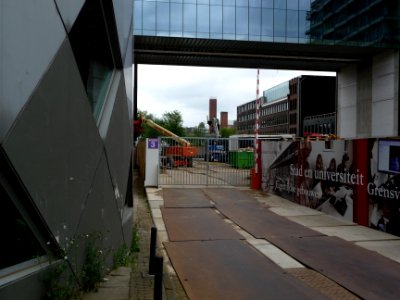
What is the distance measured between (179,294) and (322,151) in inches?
313

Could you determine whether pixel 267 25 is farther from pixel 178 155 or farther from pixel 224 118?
pixel 224 118

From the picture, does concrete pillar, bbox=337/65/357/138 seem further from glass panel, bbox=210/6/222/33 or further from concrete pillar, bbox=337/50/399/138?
glass panel, bbox=210/6/222/33

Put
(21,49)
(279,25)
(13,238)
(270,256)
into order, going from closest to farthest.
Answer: (21,49) < (13,238) < (270,256) < (279,25)

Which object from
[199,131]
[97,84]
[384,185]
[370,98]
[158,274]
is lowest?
[158,274]

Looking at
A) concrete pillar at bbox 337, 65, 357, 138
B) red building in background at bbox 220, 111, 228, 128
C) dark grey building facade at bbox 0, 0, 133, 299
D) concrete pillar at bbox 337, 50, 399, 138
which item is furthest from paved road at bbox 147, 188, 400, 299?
red building in background at bbox 220, 111, 228, 128

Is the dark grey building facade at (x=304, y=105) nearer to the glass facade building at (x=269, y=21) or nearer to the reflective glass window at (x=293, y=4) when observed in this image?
the reflective glass window at (x=293, y=4)

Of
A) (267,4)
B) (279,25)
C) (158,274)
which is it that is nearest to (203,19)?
(267,4)

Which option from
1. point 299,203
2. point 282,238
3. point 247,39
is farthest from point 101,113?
point 247,39

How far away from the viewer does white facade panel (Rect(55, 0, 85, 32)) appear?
3459mm

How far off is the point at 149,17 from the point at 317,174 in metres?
20.1

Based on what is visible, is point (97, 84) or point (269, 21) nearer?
point (97, 84)

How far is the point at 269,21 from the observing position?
30.3 metres

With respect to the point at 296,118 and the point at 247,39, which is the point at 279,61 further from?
the point at 296,118

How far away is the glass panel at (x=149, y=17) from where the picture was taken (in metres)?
29.1
